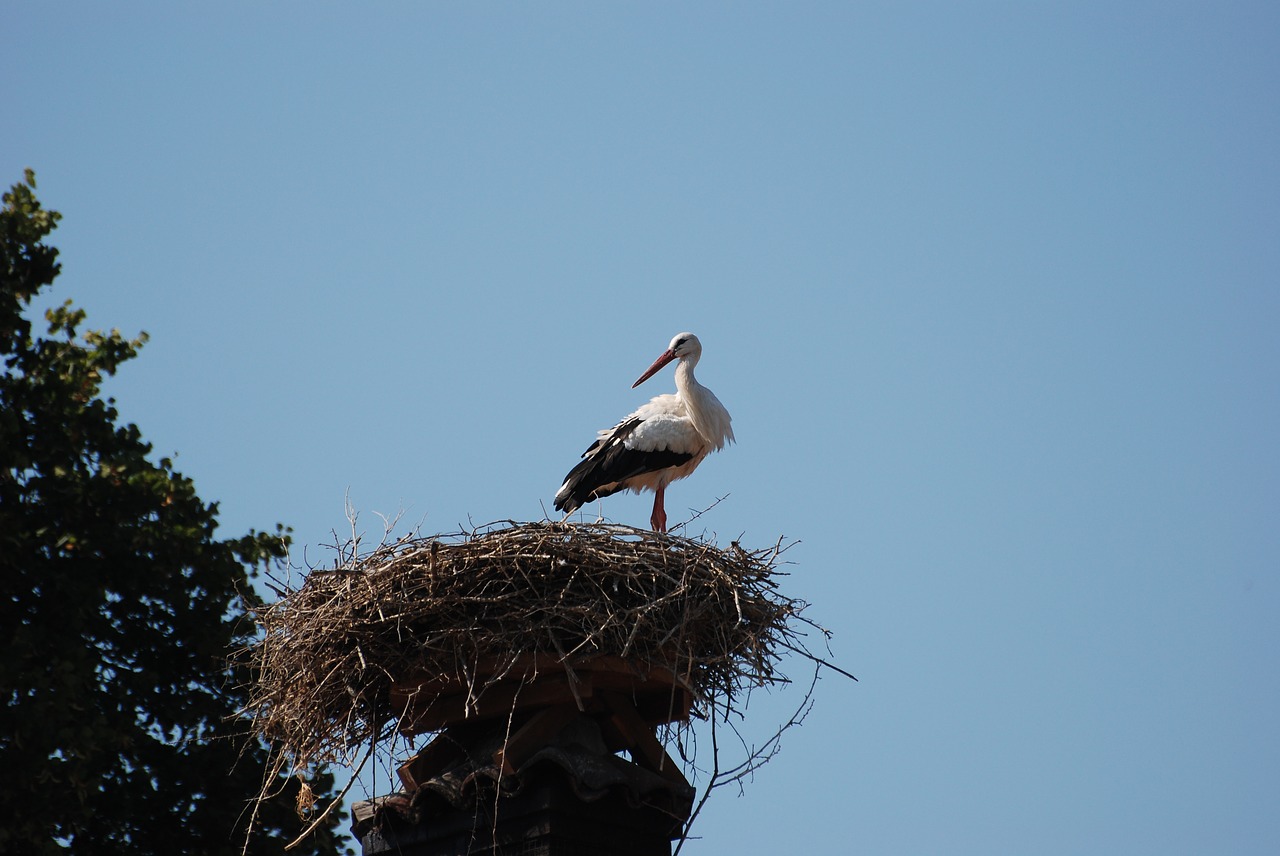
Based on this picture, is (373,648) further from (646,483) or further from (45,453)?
(45,453)

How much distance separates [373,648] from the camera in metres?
6.84

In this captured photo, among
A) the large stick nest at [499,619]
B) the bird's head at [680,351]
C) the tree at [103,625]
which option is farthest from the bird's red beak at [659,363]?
the large stick nest at [499,619]

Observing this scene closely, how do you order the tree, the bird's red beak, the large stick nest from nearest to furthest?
the large stick nest
the tree
the bird's red beak

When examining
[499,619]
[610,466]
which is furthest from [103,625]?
[499,619]

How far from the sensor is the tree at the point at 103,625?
10547mm

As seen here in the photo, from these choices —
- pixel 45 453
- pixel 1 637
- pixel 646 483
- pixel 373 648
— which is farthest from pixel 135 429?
pixel 373 648

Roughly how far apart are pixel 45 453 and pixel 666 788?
6.98 meters

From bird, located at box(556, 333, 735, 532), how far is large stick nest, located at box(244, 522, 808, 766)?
4.18 metres

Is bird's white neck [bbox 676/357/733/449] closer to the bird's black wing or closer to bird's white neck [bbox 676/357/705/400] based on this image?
bird's white neck [bbox 676/357/705/400]

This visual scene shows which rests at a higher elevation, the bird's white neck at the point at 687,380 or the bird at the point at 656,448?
the bird's white neck at the point at 687,380

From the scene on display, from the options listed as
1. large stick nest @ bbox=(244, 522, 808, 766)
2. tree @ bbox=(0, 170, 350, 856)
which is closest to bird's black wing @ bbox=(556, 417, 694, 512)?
tree @ bbox=(0, 170, 350, 856)

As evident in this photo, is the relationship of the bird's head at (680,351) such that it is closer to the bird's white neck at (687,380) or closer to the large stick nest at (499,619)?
the bird's white neck at (687,380)

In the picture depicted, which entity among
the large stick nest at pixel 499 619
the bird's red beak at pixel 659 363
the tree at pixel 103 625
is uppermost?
the bird's red beak at pixel 659 363

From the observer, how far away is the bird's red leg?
11.7 meters
